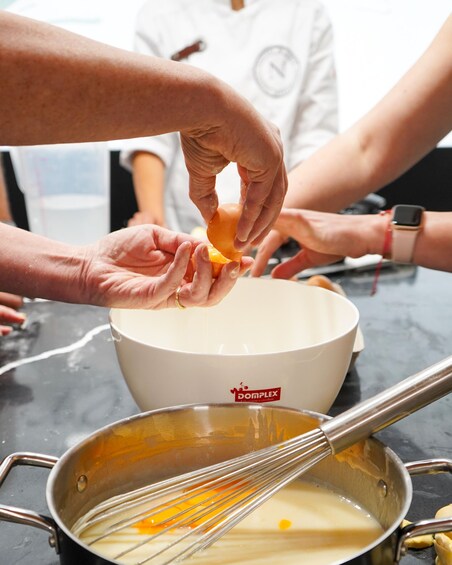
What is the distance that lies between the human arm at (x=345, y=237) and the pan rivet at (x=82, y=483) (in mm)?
640

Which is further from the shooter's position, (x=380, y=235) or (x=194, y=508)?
(x=380, y=235)

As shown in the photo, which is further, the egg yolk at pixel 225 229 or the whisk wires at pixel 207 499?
the egg yolk at pixel 225 229

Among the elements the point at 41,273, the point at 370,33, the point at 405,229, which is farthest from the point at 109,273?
the point at 370,33

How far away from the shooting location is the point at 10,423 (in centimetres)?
86

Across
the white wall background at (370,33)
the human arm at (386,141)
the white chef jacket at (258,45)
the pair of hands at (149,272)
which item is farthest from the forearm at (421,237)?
the white wall background at (370,33)

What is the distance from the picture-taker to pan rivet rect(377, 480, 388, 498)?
0.59 metres

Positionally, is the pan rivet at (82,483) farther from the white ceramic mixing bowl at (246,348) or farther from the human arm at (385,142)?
the human arm at (385,142)

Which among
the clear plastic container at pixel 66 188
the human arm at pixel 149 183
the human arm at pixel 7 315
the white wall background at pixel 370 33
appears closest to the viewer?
the human arm at pixel 7 315

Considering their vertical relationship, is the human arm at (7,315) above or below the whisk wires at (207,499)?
below

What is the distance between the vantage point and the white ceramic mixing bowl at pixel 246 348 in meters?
0.71

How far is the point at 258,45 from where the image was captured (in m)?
2.09

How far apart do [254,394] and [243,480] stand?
131 millimetres

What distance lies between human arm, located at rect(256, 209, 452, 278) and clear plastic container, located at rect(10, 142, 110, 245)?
3.85 feet

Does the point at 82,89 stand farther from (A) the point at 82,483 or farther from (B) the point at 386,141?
(B) the point at 386,141
